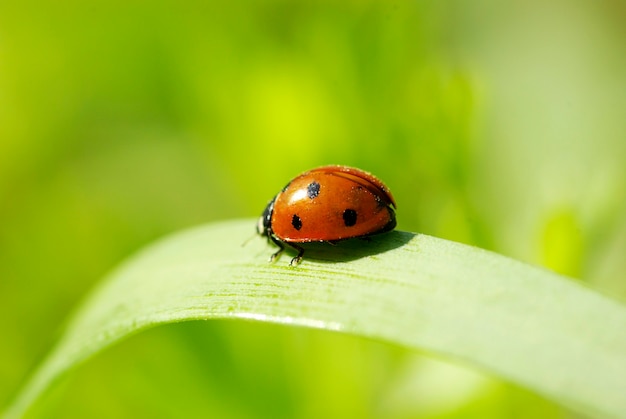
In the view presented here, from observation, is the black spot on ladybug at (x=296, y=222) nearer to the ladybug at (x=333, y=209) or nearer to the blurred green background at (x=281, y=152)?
the ladybug at (x=333, y=209)

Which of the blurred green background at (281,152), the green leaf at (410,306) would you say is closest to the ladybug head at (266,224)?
the green leaf at (410,306)

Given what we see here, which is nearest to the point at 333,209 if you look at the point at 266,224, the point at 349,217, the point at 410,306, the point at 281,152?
the point at 349,217

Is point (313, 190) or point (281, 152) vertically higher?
point (313, 190)

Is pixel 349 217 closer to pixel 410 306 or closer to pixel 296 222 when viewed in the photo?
pixel 296 222

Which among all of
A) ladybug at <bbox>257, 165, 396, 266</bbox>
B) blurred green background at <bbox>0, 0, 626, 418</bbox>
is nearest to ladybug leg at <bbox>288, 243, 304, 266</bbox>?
ladybug at <bbox>257, 165, 396, 266</bbox>

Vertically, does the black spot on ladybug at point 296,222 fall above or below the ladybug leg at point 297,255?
above

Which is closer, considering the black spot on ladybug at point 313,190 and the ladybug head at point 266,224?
the black spot on ladybug at point 313,190
